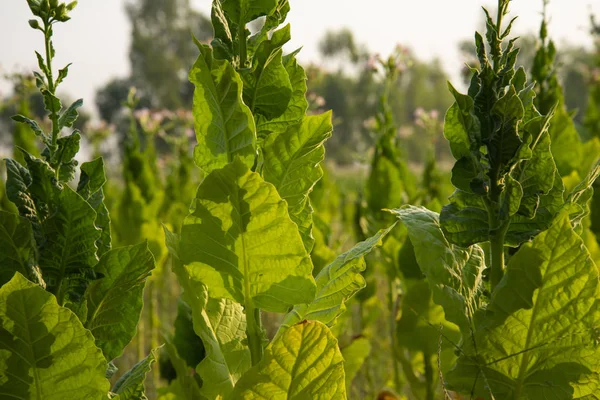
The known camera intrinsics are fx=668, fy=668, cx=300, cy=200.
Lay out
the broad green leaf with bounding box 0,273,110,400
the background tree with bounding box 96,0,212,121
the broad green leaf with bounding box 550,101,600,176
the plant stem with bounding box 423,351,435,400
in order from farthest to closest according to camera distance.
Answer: the background tree with bounding box 96,0,212,121 → the broad green leaf with bounding box 550,101,600,176 → the plant stem with bounding box 423,351,435,400 → the broad green leaf with bounding box 0,273,110,400

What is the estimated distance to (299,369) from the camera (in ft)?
2.02

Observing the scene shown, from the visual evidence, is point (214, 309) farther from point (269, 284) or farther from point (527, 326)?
point (527, 326)

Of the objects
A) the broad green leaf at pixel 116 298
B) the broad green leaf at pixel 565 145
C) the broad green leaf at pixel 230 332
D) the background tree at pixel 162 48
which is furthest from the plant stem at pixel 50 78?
the background tree at pixel 162 48

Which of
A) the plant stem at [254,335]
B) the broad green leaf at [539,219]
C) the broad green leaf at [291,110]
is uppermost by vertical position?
the broad green leaf at [291,110]

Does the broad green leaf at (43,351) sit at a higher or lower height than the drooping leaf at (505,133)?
lower

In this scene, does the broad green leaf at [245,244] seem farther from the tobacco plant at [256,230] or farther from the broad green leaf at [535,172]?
the broad green leaf at [535,172]

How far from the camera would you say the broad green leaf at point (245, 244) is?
62cm

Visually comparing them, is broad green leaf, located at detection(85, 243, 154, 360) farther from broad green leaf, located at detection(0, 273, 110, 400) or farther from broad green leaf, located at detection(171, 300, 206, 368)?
broad green leaf, located at detection(171, 300, 206, 368)

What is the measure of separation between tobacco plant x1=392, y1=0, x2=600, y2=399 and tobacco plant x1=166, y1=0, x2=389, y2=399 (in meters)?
0.11

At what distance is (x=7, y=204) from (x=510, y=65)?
132 inches

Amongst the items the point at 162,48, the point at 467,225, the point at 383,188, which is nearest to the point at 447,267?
the point at 467,225

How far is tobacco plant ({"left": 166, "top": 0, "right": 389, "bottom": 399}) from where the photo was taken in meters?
0.62

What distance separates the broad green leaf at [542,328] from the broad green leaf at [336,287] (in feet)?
0.46

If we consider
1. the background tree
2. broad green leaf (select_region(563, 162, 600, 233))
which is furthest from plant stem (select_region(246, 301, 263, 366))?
the background tree
